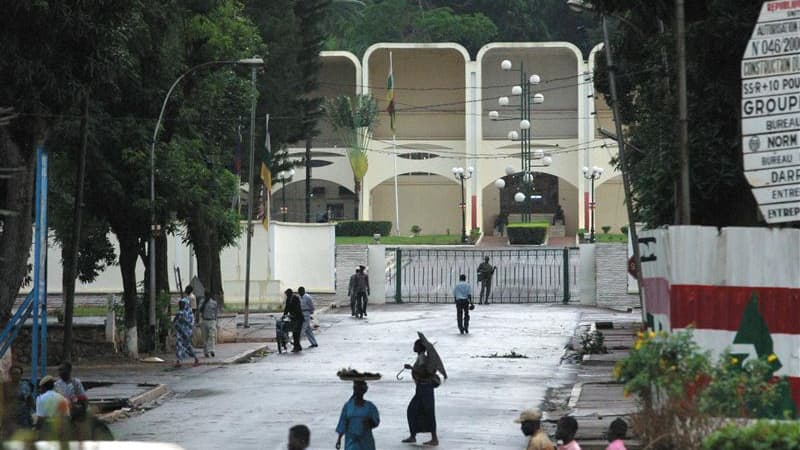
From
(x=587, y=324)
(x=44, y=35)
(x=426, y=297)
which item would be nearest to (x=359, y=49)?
(x=426, y=297)

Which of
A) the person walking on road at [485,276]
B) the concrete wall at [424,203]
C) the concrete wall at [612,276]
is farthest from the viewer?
the concrete wall at [424,203]

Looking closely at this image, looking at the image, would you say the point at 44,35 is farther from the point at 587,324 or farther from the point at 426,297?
the point at 426,297

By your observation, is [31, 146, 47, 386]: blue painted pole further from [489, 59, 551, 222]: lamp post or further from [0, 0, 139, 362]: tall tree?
[489, 59, 551, 222]: lamp post

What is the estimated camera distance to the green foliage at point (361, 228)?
253 ft

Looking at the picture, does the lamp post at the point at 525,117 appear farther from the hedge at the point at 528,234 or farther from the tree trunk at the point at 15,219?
the tree trunk at the point at 15,219

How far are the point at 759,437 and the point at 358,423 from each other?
610 cm

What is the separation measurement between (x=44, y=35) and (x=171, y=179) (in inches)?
394

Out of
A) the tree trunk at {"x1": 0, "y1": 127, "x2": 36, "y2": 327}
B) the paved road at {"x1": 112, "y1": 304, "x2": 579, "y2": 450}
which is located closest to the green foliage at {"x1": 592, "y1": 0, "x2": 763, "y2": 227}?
the paved road at {"x1": 112, "y1": 304, "x2": 579, "y2": 450}

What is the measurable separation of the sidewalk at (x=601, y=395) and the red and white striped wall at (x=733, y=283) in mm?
1571

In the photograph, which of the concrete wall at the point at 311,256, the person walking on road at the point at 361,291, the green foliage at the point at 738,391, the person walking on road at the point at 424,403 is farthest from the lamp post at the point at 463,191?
the green foliage at the point at 738,391

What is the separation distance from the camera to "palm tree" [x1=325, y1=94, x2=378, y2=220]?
77312 mm

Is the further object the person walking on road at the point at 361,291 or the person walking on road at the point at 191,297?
the person walking on road at the point at 361,291

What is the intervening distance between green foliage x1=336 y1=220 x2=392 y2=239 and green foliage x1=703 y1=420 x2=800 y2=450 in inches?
2623

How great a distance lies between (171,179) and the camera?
105ft
